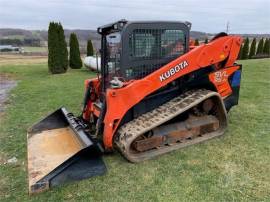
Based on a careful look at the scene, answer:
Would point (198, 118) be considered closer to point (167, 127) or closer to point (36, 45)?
point (167, 127)

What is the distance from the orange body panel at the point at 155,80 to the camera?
399 cm

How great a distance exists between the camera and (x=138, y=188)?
11.3 ft

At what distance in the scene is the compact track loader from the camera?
3934mm

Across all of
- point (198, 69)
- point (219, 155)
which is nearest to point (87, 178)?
point (219, 155)

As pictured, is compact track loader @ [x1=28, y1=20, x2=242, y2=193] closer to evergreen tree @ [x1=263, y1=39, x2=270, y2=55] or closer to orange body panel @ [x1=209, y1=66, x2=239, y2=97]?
orange body panel @ [x1=209, y1=66, x2=239, y2=97]

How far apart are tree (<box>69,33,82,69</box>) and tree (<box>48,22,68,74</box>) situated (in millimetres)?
1389

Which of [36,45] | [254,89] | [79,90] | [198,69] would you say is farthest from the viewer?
[36,45]

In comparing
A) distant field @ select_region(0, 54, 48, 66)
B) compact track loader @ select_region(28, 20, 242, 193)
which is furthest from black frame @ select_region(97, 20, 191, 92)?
distant field @ select_region(0, 54, 48, 66)

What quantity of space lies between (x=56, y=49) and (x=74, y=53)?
6.87ft

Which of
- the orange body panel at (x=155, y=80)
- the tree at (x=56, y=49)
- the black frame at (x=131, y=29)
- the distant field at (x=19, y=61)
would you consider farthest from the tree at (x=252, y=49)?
the black frame at (x=131, y=29)

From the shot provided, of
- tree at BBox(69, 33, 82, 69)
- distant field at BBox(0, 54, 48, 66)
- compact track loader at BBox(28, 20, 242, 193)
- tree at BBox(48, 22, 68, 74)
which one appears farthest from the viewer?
distant field at BBox(0, 54, 48, 66)

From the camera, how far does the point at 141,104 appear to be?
4.43 metres

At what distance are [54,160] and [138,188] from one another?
1282mm

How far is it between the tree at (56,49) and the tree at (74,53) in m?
1.39
